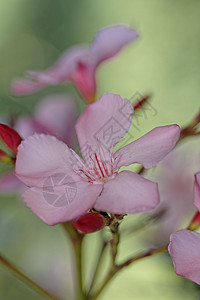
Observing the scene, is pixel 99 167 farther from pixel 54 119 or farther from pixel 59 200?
pixel 54 119

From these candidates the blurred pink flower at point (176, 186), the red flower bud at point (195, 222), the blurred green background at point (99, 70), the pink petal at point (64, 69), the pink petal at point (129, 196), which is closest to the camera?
the pink petal at point (129, 196)

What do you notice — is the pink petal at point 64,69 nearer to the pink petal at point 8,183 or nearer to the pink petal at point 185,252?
the pink petal at point 8,183

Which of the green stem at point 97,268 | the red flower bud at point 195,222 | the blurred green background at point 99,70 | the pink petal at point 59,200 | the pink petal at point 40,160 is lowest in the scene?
the blurred green background at point 99,70

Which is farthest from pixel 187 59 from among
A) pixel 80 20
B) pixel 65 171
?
pixel 65 171

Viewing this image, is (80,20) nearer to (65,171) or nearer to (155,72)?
(155,72)

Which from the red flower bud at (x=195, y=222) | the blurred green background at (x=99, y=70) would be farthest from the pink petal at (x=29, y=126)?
the blurred green background at (x=99, y=70)

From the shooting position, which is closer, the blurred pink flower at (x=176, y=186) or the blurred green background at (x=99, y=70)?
the blurred pink flower at (x=176, y=186)

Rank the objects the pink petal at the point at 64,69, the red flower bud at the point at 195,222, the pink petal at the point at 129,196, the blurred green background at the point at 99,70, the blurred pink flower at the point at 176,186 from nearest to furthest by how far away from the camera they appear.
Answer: the pink petal at the point at 129,196, the red flower bud at the point at 195,222, the pink petal at the point at 64,69, the blurred pink flower at the point at 176,186, the blurred green background at the point at 99,70
